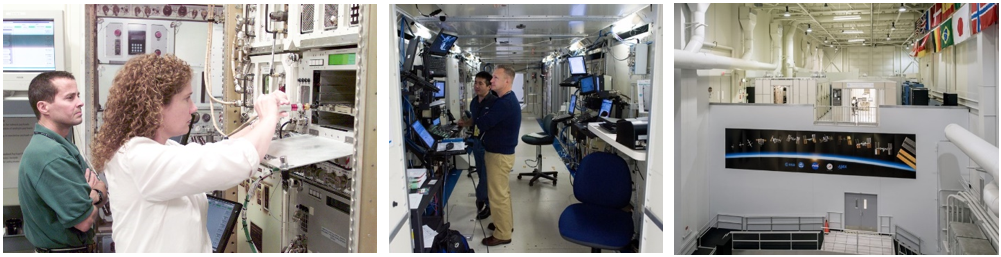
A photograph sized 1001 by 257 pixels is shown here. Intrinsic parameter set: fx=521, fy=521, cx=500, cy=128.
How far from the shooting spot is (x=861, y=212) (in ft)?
19.4

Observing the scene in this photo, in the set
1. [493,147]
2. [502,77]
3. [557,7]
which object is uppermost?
[557,7]

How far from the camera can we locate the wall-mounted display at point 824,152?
549cm

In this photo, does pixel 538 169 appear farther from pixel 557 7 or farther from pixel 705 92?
pixel 557 7

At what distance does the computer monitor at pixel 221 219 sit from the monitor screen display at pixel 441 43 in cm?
241

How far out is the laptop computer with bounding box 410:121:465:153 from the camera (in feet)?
13.5

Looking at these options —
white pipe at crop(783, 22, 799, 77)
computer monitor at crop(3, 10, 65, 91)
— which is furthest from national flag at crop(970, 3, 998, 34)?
white pipe at crop(783, 22, 799, 77)

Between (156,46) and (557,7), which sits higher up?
(557,7)

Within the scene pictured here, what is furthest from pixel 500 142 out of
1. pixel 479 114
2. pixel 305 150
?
pixel 305 150

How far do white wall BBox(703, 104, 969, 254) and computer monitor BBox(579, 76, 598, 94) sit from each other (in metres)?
1.34

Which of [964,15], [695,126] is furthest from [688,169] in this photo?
[964,15]

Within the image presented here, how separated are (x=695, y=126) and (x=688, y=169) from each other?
1.51 ft

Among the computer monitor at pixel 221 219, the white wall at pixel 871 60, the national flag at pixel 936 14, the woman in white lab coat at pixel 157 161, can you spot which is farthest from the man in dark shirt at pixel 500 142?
the white wall at pixel 871 60

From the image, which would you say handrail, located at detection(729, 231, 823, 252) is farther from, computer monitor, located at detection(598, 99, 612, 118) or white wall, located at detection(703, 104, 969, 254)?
computer monitor, located at detection(598, 99, 612, 118)

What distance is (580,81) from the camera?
20.6 ft
